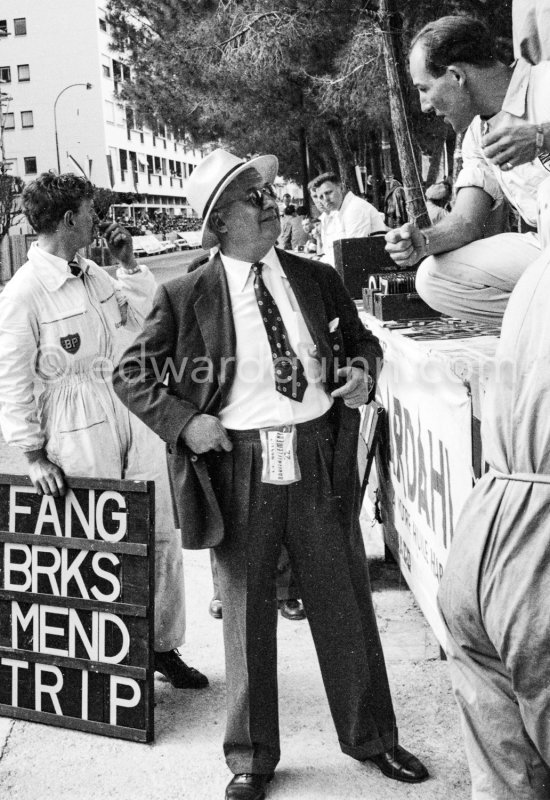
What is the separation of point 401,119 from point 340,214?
2.97 metres

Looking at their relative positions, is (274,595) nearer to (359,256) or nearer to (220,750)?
(220,750)

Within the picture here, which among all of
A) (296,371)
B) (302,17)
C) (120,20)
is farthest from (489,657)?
(120,20)

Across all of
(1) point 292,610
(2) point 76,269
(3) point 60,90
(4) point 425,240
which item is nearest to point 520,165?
(4) point 425,240

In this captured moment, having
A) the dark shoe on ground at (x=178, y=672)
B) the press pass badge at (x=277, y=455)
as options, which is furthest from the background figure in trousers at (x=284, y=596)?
the press pass badge at (x=277, y=455)

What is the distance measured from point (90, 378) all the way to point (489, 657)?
2.21 m

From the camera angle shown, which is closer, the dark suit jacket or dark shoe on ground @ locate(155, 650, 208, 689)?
the dark suit jacket

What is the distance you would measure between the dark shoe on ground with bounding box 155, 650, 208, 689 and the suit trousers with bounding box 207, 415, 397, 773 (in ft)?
2.52

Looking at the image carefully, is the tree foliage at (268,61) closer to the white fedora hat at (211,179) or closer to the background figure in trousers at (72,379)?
the background figure in trousers at (72,379)

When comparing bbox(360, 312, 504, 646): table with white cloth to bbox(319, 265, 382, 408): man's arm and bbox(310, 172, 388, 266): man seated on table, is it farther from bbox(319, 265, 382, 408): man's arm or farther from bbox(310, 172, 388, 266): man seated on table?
bbox(310, 172, 388, 266): man seated on table

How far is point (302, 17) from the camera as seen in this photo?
14656 millimetres

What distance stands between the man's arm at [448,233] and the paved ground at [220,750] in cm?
167

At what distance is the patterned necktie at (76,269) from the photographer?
3.67 metres

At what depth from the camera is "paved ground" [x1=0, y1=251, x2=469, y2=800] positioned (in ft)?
9.87

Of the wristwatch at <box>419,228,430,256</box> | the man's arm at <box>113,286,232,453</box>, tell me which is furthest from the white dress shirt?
the wristwatch at <box>419,228,430,256</box>
